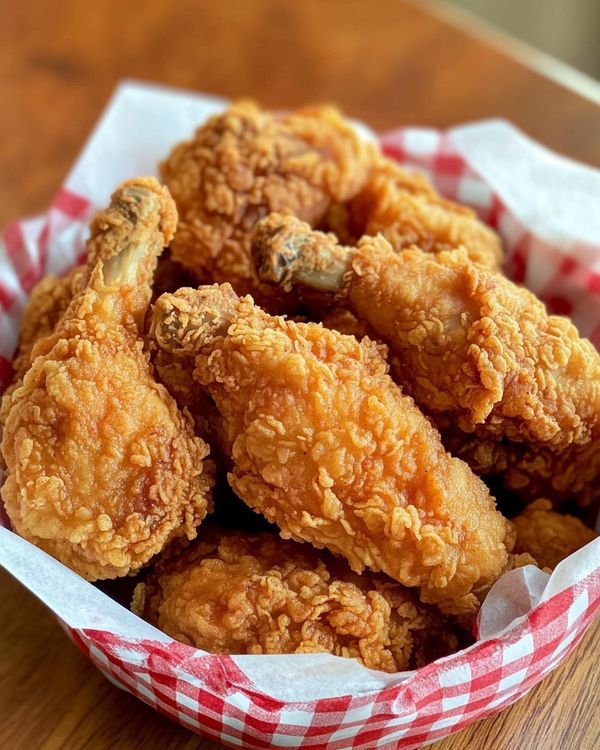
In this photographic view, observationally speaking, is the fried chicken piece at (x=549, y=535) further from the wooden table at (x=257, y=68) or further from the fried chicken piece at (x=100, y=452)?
the wooden table at (x=257, y=68)

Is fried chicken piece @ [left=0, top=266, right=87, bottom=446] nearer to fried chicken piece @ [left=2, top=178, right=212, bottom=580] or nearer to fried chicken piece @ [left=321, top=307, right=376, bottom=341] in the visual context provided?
fried chicken piece @ [left=2, top=178, right=212, bottom=580]

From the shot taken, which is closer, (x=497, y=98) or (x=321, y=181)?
(x=321, y=181)

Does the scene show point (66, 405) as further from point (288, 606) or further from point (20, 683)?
point (20, 683)

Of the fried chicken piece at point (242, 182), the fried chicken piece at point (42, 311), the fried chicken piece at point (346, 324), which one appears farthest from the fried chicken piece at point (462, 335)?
the fried chicken piece at point (42, 311)

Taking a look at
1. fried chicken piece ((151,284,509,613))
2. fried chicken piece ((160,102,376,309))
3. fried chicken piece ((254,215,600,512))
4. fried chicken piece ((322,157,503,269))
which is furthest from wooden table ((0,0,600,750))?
fried chicken piece ((151,284,509,613))

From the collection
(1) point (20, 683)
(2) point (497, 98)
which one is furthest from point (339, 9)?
(1) point (20, 683)

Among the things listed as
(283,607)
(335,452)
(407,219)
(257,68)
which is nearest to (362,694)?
(283,607)
